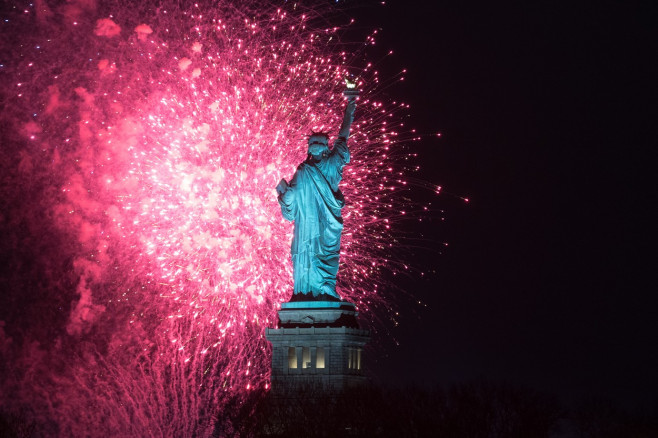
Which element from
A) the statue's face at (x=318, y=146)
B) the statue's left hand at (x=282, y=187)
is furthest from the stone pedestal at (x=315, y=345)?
the statue's face at (x=318, y=146)

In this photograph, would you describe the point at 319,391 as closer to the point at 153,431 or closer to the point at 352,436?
the point at 352,436

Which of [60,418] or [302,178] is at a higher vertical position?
[302,178]

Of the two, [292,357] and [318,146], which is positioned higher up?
[318,146]

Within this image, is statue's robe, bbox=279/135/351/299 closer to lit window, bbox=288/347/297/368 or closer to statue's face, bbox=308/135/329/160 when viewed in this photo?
statue's face, bbox=308/135/329/160

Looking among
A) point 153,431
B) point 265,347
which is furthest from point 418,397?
point 153,431

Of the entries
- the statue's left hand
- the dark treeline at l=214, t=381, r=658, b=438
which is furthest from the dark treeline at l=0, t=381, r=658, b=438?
the statue's left hand

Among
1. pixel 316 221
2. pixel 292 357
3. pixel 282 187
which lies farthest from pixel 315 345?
pixel 282 187

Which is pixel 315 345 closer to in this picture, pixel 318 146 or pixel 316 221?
pixel 316 221
